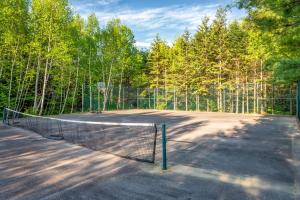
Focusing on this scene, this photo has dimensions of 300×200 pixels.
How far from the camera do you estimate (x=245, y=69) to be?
30.0 meters

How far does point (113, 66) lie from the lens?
106 feet

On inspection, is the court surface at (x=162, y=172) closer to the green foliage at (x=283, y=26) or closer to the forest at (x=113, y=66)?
the green foliage at (x=283, y=26)

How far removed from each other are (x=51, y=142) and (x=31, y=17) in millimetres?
15880

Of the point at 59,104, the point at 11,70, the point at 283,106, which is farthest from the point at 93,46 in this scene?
the point at 283,106

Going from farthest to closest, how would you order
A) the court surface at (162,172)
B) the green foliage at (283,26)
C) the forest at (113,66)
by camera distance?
the forest at (113,66) < the green foliage at (283,26) < the court surface at (162,172)

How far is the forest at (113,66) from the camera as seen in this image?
889 inches

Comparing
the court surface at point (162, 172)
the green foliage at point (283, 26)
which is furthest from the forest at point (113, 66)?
the court surface at point (162, 172)

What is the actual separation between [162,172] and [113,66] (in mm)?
26984

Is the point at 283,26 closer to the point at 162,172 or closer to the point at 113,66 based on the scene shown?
the point at 162,172

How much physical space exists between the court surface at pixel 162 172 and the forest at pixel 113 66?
39.1ft

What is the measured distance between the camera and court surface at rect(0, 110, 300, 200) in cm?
508

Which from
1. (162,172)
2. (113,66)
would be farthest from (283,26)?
(113,66)

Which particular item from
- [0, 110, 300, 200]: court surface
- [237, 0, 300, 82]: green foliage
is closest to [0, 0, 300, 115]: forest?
[237, 0, 300, 82]: green foliage

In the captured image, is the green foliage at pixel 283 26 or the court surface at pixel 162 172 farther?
the green foliage at pixel 283 26
